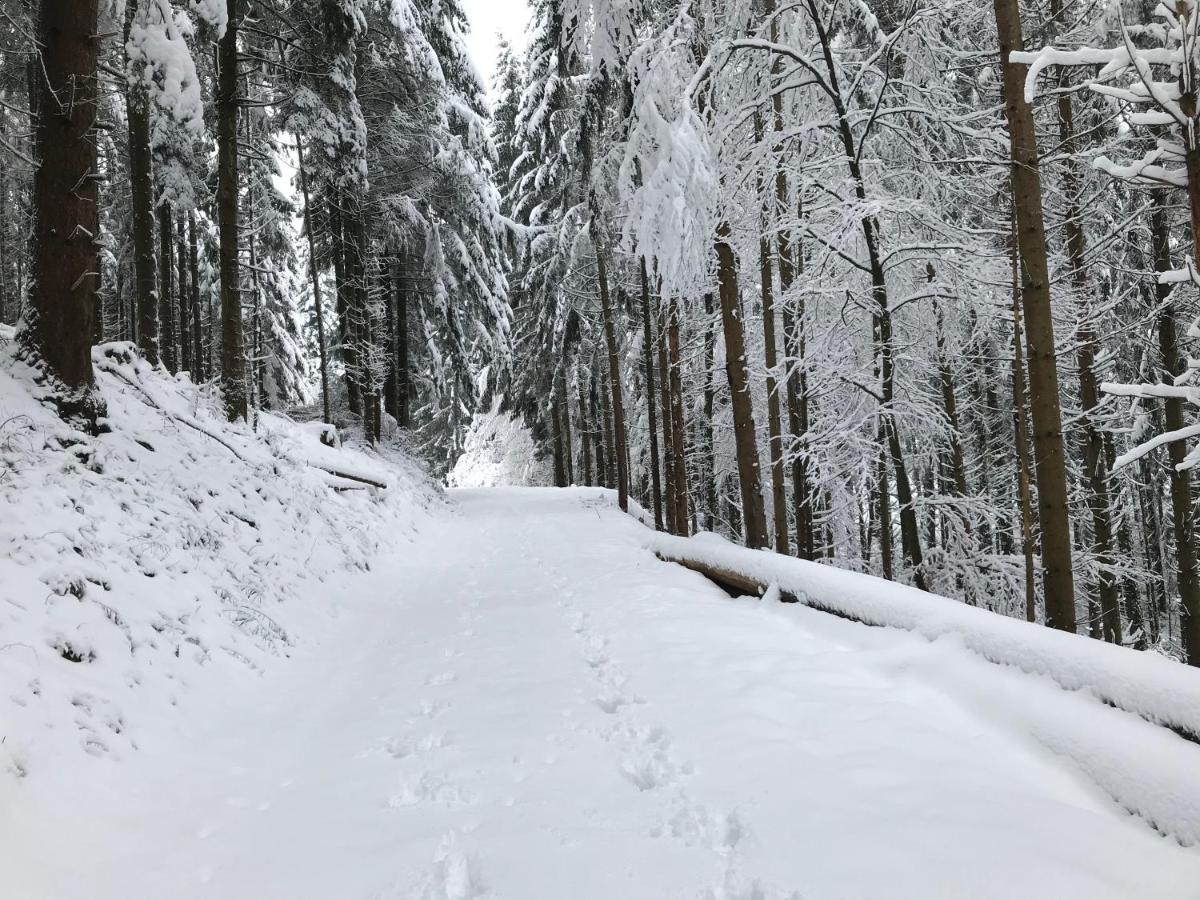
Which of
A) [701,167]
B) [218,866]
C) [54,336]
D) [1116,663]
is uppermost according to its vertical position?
[701,167]

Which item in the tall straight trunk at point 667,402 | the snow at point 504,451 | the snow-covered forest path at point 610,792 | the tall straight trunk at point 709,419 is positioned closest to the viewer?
the snow-covered forest path at point 610,792

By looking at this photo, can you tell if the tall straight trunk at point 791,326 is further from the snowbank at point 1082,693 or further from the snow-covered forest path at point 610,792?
the snow-covered forest path at point 610,792

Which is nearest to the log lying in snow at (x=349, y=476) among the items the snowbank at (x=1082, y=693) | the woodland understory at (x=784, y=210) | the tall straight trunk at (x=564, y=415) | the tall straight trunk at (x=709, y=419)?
the woodland understory at (x=784, y=210)

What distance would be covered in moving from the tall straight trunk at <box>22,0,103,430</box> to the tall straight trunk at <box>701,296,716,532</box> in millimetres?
8546

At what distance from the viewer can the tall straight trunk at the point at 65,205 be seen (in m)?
5.91

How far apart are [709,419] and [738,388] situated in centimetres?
1029

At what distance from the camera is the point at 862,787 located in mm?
2955

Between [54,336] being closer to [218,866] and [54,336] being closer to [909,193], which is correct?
[218,866]

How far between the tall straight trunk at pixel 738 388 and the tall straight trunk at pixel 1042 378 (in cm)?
397

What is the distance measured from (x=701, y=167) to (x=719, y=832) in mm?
6265

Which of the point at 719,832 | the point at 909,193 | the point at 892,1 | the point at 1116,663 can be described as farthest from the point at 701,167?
the point at 719,832

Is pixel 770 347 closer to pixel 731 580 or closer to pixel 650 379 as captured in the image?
pixel 731 580

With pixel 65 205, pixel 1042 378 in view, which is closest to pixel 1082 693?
pixel 1042 378

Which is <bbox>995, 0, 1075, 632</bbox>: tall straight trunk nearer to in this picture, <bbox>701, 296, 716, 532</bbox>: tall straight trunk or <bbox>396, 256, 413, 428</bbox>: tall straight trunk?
<bbox>701, 296, 716, 532</bbox>: tall straight trunk
